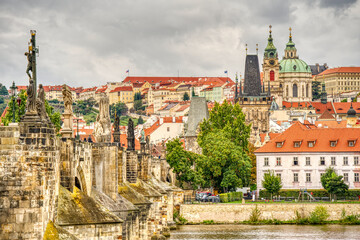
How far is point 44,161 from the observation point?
69.9 ft

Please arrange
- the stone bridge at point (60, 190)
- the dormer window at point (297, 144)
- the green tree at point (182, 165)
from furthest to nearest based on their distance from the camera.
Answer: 1. the dormer window at point (297, 144)
2. the green tree at point (182, 165)
3. the stone bridge at point (60, 190)

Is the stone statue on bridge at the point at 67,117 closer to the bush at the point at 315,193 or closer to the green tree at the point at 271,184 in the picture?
Answer: the green tree at the point at 271,184

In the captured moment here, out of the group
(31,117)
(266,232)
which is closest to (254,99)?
(266,232)

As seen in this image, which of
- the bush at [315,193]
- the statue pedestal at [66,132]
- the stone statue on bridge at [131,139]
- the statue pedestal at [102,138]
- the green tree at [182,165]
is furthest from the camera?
the green tree at [182,165]

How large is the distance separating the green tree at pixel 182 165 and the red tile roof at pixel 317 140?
30.6 feet

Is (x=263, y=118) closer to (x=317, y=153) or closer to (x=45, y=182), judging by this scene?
(x=317, y=153)

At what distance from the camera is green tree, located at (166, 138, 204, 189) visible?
92.2 metres

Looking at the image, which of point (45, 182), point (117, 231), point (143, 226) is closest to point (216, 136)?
point (143, 226)

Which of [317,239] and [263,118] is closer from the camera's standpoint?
[317,239]

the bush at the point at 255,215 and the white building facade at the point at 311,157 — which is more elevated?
the white building facade at the point at 311,157

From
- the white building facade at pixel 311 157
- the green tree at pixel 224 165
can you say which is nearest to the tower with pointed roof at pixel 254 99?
the green tree at pixel 224 165

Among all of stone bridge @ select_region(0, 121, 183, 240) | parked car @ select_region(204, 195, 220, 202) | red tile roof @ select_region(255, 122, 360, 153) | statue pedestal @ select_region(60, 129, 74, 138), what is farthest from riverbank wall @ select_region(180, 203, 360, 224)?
statue pedestal @ select_region(60, 129, 74, 138)

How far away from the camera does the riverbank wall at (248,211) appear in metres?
78.9

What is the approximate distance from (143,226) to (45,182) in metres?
25.0
